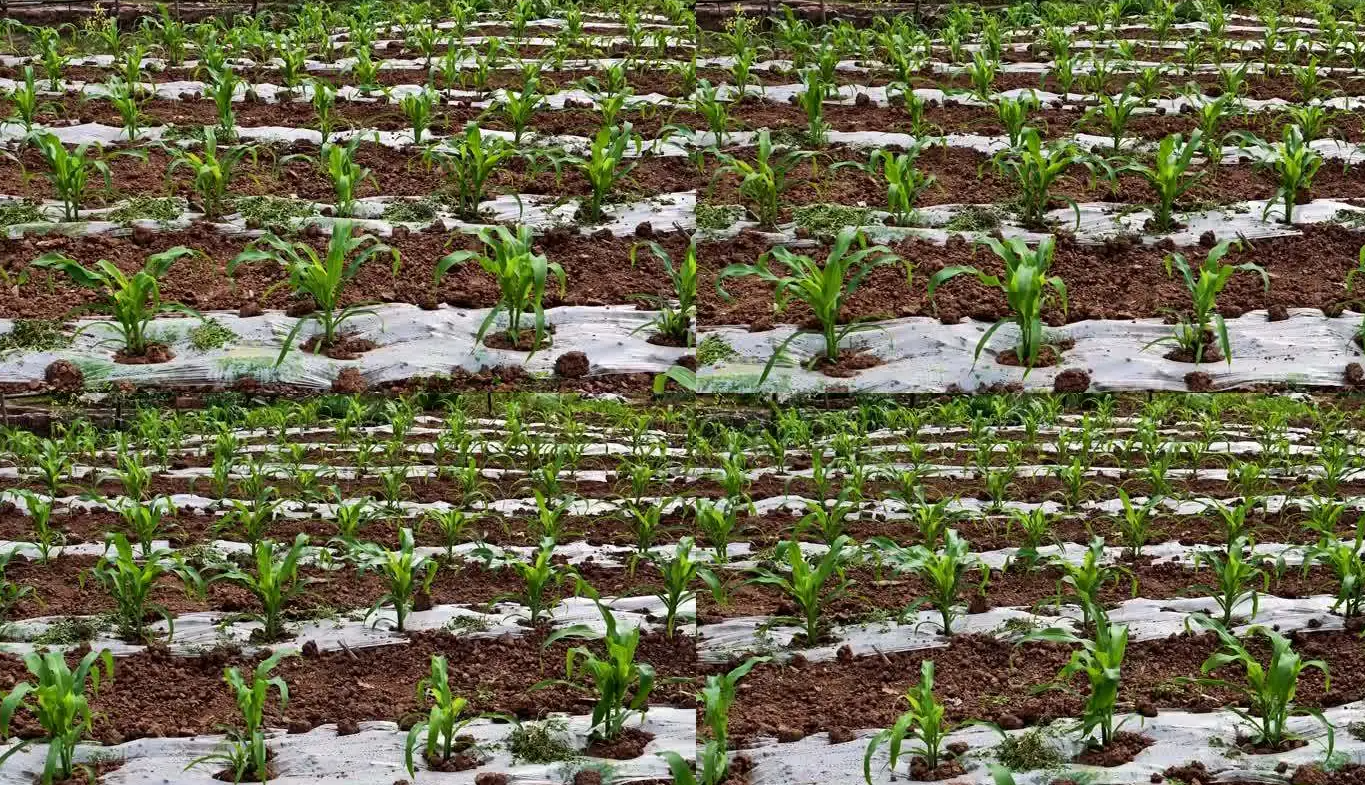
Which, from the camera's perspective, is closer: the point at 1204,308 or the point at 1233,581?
the point at 1204,308

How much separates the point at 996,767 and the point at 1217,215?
6.06 ft

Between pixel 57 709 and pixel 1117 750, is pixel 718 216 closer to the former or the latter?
pixel 1117 750

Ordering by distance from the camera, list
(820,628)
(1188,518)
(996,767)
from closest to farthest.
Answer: (996,767) < (820,628) < (1188,518)

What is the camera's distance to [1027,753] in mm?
3852

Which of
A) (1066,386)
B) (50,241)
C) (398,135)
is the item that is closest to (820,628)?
(1066,386)

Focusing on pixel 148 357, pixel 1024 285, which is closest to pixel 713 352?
pixel 1024 285

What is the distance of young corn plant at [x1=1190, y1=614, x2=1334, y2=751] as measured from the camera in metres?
3.77

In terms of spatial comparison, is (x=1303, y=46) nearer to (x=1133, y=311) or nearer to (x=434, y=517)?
(x=1133, y=311)

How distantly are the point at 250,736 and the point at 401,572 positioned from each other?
669 millimetres

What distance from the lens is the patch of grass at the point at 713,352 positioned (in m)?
3.95

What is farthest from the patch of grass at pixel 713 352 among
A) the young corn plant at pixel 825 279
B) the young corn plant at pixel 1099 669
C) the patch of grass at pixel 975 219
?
the young corn plant at pixel 1099 669

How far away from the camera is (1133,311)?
3998 mm

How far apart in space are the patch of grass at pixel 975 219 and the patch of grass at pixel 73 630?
287cm

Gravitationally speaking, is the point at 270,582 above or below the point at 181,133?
below
